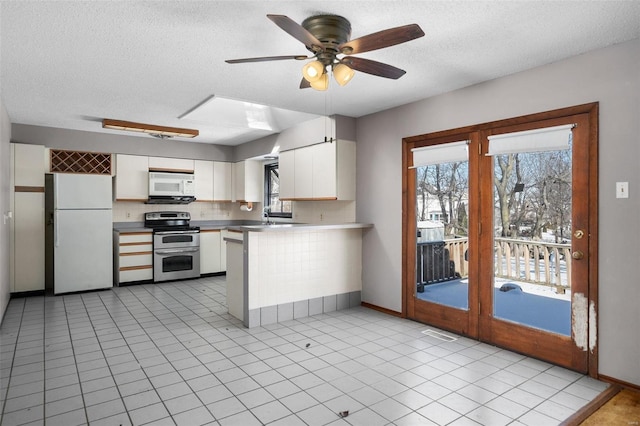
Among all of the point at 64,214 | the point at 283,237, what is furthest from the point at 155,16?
the point at 64,214

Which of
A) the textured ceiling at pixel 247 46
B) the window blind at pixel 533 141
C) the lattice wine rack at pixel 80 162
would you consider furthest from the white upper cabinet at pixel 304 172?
the lattice wine rack at pixel 80 162

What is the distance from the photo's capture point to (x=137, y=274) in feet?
20.3

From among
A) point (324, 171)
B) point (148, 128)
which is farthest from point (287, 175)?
point (148, 128)

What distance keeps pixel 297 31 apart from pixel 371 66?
26.5 inches

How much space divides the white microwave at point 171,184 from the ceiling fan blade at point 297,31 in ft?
16.3

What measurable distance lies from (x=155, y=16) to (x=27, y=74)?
1.90 m

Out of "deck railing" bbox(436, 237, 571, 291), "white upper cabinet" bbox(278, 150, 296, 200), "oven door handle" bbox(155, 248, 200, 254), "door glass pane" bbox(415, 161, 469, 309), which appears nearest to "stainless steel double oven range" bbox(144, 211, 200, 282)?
"oven door handle" bbox(155, 248, 200, 254)

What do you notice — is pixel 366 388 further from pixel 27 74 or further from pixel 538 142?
pixel 27 74

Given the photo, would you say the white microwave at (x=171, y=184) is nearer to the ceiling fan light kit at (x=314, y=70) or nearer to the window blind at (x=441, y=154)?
the window blind at (x=441, y=154)

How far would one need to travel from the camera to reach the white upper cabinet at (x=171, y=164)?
6555 mm

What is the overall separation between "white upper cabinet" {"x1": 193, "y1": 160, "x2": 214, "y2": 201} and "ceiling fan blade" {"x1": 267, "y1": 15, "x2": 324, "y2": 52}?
5.17 meters

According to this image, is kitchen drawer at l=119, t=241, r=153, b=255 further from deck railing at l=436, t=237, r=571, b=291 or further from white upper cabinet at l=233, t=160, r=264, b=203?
deck railing at l=436, t=237, r=571, b=291

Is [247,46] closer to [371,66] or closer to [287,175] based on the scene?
[371,66]

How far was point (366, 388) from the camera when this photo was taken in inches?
105
